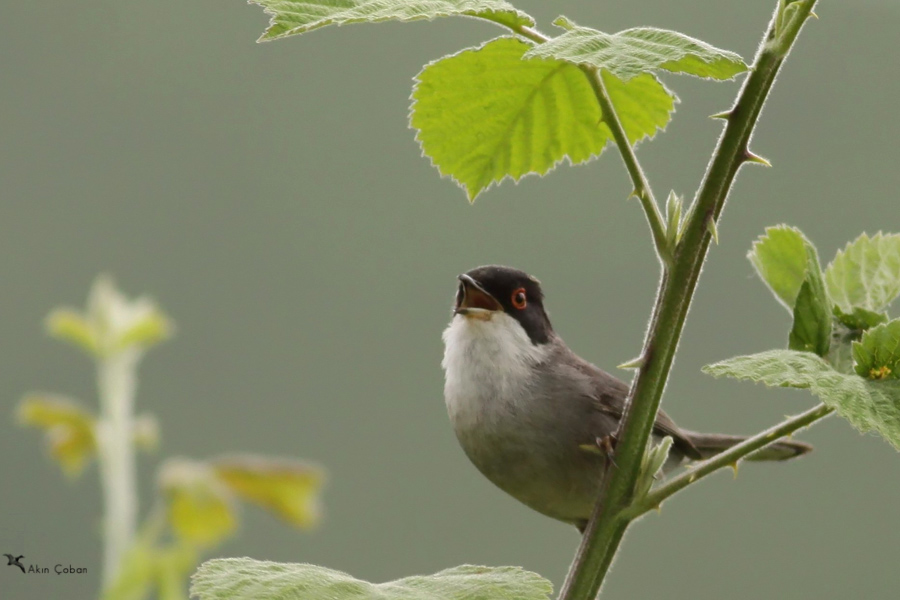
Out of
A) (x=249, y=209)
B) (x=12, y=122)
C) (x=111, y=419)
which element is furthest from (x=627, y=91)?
(x=12, y=122)

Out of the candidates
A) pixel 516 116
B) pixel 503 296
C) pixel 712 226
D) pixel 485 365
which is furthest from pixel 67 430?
pixel 503 296

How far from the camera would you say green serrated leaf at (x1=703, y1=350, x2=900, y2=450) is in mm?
1226

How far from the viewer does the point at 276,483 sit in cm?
196

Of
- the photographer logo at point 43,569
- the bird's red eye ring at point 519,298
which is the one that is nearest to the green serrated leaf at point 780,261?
the bird's red eye ring at point 519,298

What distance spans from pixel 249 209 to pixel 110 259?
4.25 m

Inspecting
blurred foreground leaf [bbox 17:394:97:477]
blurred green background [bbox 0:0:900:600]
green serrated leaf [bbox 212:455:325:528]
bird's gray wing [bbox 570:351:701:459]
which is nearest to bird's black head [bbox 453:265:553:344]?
bird's gray wing [bbox 570:351:701:459]

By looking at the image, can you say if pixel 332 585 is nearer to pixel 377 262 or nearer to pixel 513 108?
pixel 513 108

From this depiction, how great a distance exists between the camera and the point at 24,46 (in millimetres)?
34500

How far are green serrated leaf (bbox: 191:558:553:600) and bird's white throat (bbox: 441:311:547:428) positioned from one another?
1243 mm

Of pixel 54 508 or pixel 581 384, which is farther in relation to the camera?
pixel 54 508

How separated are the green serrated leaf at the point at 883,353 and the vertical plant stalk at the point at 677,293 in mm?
219

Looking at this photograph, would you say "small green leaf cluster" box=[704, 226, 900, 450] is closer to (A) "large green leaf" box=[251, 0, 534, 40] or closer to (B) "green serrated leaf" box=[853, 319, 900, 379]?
(B) "green serrated leaf" box=[853, 319, 900, 379]

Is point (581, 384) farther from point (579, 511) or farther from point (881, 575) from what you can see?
point (881, 575)

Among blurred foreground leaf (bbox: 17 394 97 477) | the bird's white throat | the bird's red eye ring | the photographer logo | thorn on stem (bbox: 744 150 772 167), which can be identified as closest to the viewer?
thorn on stem (bbox: 744 150 772 167)
